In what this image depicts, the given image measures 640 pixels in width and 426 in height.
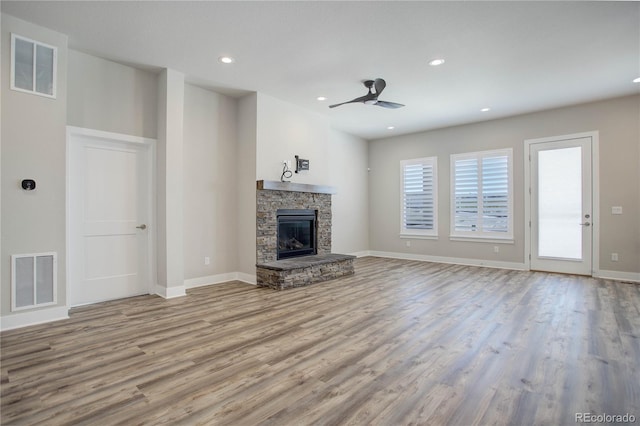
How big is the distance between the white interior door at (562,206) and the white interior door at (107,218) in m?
6.81

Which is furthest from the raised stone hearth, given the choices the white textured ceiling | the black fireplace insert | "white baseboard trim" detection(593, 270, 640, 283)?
"white baseboard trim" detection(593, 270, 640, 283)

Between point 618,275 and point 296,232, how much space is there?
5562 mm

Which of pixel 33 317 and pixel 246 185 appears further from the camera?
pixel 246 185

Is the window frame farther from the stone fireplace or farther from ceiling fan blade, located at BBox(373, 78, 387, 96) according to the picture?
ceiling fan blade, located at BBox(373, 78, 387, 96)

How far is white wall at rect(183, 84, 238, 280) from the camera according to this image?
16.3 feet

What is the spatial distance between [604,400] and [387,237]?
20.5 ft

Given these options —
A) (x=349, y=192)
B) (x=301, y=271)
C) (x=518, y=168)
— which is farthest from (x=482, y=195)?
(x=301, y=271)

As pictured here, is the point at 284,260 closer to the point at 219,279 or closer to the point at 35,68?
the point at 219,279

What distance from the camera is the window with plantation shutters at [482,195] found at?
6.50 metres

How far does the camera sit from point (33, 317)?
329 cm

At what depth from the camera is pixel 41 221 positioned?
3338mm

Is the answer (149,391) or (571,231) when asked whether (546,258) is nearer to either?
(571,231)

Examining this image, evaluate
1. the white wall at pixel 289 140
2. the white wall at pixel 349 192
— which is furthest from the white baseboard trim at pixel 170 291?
the white wall at pixel 349 192

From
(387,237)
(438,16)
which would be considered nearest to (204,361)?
(438,16)
